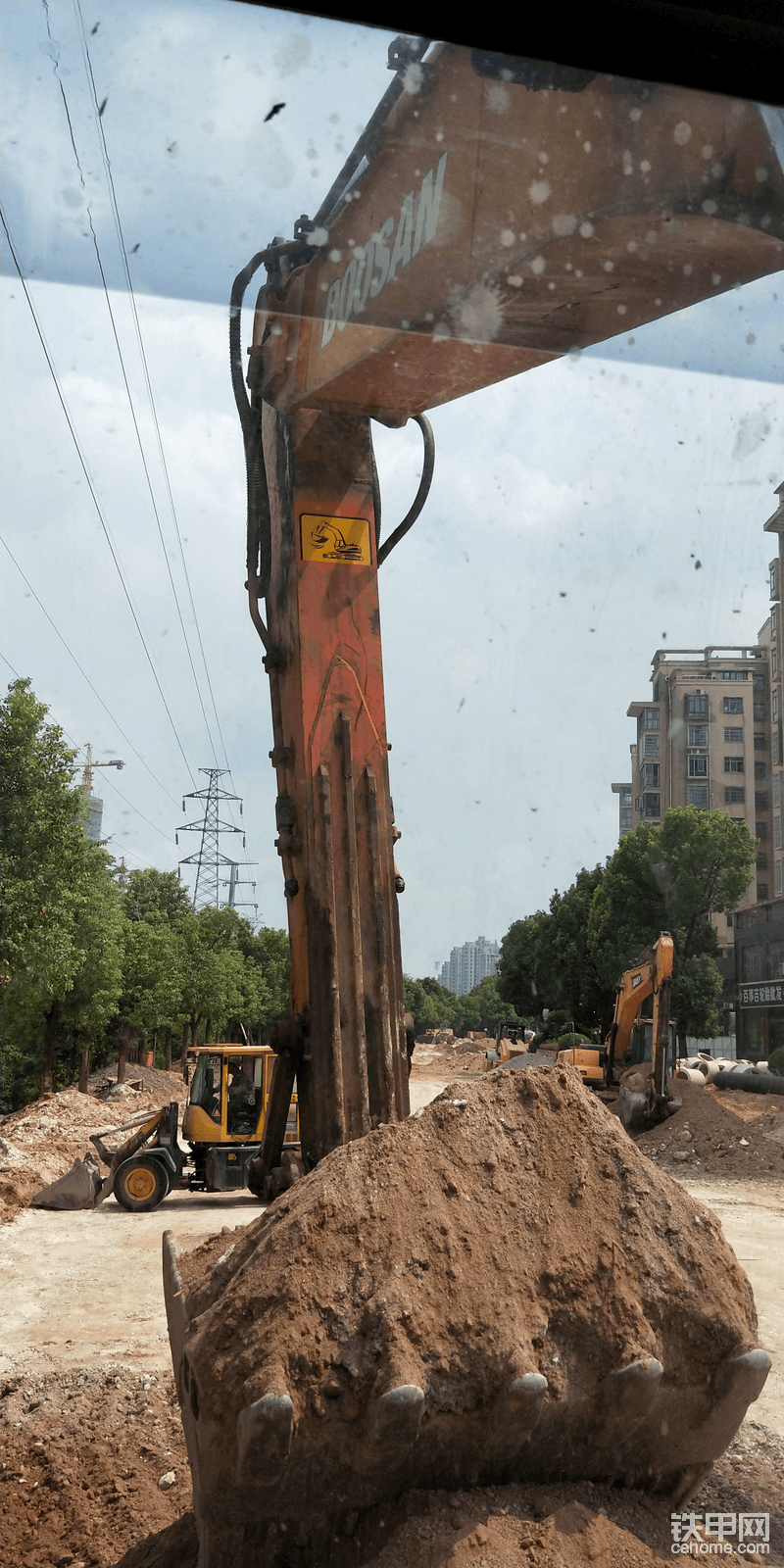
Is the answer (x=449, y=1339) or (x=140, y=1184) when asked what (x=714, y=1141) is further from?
(x=449, y=1339)


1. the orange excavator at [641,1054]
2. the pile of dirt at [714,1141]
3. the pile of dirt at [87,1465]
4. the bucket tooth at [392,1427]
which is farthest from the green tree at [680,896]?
the bucket tooth at [392,1427]

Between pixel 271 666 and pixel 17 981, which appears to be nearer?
pixel 271 666

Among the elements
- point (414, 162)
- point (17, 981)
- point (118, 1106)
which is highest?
point (414, 162)

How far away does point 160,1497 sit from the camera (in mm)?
3949

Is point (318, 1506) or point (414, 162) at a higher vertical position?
point (414, 162)

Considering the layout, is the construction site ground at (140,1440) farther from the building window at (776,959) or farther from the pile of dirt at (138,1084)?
the pile of dirt at (138,1084)

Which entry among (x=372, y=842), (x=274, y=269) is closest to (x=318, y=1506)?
(x=372, y=842)

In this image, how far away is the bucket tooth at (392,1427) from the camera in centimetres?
232

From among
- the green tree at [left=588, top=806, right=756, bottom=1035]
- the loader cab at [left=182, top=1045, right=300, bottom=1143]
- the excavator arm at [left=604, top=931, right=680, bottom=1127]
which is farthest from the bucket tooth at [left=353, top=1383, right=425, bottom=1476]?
the green tree at [left=588, top=806, right=756, bottom=1035]

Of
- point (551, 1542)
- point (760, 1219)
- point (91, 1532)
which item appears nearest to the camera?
point (551, 1542)

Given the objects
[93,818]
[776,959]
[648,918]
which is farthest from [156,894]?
[776,959]

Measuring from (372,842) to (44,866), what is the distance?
10868 mm

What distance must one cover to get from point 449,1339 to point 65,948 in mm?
12846

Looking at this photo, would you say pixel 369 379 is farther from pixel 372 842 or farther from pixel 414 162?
pixel 372 842
